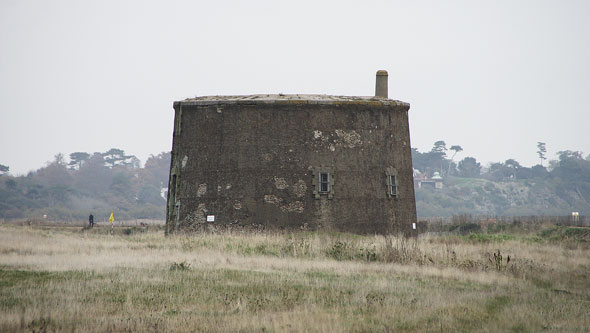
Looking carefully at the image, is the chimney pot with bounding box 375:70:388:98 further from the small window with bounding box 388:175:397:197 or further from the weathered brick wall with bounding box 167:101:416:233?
the small window with bounding box 388:175:397:197

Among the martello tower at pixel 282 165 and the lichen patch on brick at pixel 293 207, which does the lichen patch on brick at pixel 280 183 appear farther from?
the lichen patch on brick at pixel 293 207

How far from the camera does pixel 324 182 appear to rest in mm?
30062

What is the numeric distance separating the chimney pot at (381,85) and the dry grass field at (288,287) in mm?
9471

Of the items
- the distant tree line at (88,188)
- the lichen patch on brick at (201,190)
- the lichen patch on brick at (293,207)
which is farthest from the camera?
the distant tree line at (88,188)

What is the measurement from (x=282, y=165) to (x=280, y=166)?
8 cm

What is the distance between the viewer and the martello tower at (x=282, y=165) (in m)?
29.8

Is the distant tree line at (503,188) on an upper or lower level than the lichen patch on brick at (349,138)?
upper

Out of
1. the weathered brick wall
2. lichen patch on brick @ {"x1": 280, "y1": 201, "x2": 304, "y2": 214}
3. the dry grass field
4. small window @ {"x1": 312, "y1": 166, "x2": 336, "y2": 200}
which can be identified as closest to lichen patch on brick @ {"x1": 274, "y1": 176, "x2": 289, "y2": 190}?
the weathered brick wall

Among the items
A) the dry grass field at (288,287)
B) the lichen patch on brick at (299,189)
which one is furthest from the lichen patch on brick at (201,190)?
the dry grass field at (288,287)

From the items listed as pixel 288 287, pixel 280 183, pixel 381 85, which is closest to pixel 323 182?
pixel 280 183

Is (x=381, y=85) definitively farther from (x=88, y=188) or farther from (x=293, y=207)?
(x=88, y=188)

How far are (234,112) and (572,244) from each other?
13.3 m

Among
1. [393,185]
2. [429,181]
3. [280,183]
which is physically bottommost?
[280,183]

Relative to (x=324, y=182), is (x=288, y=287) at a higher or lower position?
lower
